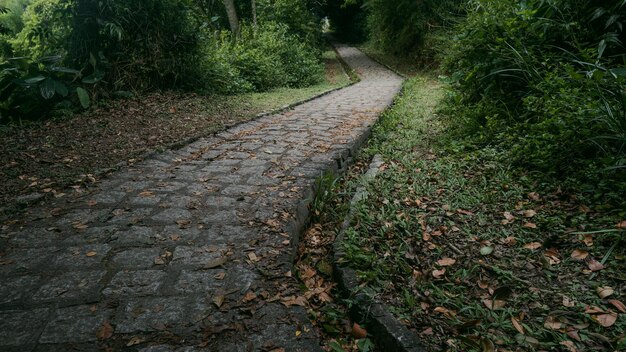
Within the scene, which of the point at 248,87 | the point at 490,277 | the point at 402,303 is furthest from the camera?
the point at 248,87

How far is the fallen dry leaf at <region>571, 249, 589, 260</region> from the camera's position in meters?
2.11

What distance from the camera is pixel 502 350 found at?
61.4 inches

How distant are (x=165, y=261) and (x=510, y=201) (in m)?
2.49

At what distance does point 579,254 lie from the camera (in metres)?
2.13

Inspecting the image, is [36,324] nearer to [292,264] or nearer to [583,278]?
[292,264]

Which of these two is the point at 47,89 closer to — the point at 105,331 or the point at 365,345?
the point at 105,331

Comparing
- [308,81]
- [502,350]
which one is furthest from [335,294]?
[308,81]

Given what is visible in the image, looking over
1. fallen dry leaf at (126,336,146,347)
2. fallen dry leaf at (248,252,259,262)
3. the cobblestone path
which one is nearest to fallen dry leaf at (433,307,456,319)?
the cobblestone path

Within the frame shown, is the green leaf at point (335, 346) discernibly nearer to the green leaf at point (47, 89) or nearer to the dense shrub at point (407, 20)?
the green leaf at point (47, 89)

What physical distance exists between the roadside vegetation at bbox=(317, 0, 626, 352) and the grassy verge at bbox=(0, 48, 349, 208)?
2.25 m

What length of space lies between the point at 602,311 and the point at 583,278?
273mm

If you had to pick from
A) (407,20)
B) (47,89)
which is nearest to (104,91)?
(47,89)

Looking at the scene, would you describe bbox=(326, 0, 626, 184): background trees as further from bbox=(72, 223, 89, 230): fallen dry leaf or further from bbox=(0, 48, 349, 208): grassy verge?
bbox=(72, 223, 89, 230): fallen dry leaf

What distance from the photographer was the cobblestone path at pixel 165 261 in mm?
1640
